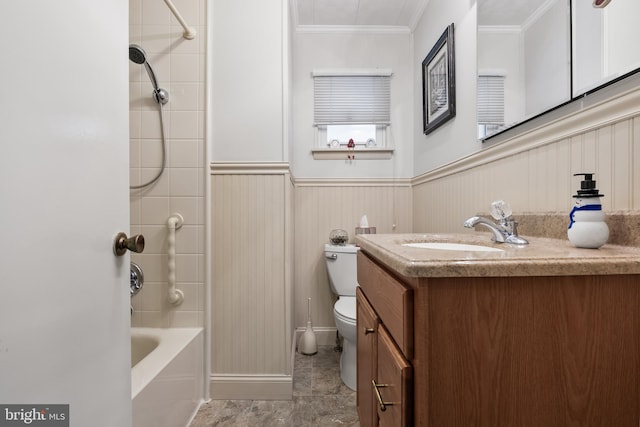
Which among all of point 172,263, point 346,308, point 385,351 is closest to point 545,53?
point 385,351

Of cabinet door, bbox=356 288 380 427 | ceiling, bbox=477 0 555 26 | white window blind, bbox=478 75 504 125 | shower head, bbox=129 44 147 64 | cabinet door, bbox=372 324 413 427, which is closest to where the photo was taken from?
cabinet door, bbox=372 324 413 427

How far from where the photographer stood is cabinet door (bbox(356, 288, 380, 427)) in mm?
791

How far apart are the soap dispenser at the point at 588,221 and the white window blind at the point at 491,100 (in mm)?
566

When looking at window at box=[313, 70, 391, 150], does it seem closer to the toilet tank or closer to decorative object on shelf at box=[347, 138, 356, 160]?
decorative object on shelf at box=[347, 138, 356, 160]

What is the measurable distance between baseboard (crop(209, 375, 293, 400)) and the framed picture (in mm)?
1726

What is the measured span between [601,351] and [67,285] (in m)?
0.95

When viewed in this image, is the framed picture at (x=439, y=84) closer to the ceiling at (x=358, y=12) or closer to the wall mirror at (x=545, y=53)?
the wall mirror at (x=545, y=53)

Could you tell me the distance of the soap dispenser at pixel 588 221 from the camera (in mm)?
588

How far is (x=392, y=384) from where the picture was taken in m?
0.59

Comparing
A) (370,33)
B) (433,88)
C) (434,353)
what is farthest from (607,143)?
(370,33)

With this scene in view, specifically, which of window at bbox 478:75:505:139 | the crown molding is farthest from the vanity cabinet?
the crown molding

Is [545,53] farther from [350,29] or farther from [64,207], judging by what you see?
[350,29]

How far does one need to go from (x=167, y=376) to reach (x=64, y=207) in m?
0.95

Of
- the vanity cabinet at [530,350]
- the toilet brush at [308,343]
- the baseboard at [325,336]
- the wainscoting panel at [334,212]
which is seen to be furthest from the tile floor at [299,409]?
the vanity cabinet at [530,350]
